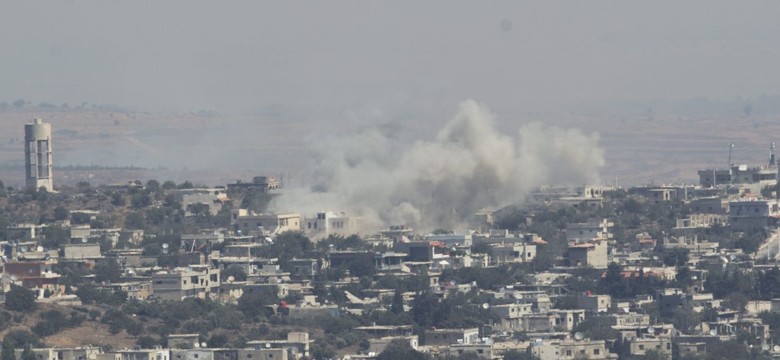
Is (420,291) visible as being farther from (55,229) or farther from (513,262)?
(55,229)

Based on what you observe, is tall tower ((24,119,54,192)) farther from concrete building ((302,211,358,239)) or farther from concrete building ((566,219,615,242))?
concrete building ((566,219,615,242))

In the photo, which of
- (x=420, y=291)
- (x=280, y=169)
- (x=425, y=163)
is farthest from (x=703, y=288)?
(x=280, y=169)

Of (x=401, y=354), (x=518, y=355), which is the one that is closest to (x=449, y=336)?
(x=518, y=355)

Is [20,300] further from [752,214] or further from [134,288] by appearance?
[752,214]

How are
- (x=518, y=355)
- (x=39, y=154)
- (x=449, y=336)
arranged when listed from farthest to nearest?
(x=39, y=154)
(x=449, y=336)
(x=518, y=355)

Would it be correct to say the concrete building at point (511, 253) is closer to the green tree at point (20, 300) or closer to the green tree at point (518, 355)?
the green tree at point (20, 300)
